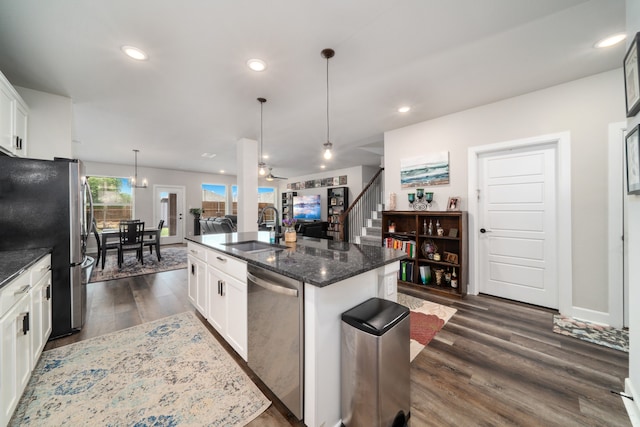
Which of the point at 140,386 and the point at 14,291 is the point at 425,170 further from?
the point at 14,291

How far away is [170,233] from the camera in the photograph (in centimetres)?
821

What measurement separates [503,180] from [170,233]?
9.34 metres

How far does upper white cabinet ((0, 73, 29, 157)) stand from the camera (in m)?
2.04

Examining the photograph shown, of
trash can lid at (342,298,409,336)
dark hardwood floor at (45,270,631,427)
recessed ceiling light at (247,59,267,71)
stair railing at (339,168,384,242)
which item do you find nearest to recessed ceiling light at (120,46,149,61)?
recessed ceiling light at (247,59,267,71)

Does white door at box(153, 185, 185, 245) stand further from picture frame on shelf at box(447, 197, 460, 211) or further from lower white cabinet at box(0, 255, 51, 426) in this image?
→ picture frame on shelf at box(447, 197, 460, 211)

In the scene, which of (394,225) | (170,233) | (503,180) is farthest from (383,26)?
(170,233)

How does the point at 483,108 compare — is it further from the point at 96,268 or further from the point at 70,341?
the point at 96,268

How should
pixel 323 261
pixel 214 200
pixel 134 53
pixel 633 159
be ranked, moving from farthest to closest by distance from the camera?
pixel 214 200, pixel 134 53, pixel 323 261, pixel 633 159

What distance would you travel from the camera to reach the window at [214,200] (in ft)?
29.3

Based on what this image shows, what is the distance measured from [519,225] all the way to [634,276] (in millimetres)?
1872

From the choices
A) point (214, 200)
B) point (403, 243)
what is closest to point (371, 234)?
point (403, 243)

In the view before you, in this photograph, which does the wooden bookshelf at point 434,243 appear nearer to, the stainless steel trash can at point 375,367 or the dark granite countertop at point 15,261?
the stainless steel trash can at point 375,367

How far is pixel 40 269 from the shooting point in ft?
6.05

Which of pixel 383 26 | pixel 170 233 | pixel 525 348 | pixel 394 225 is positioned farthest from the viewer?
pixel 170 233
